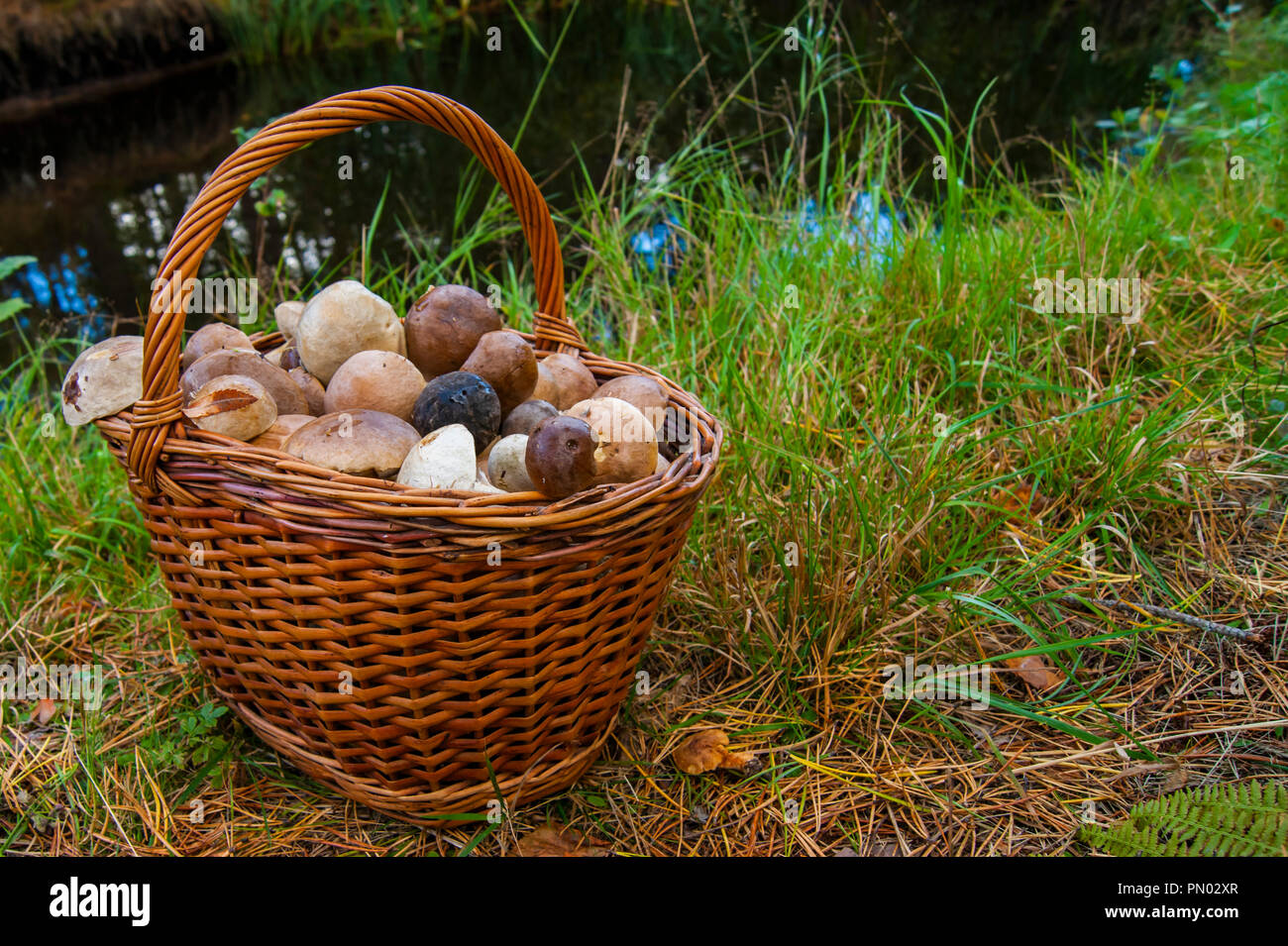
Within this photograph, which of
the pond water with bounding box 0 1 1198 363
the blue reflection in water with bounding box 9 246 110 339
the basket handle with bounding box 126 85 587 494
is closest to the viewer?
the basket handle with bounding box 126 85 587 494

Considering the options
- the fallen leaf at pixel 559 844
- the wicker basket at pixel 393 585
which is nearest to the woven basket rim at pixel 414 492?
the wicker basket at pixel 393 585

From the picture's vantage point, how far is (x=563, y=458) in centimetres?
123

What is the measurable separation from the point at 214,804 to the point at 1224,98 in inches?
199

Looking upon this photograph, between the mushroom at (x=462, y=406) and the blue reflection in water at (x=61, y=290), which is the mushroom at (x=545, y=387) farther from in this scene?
the blue reflection in water at (x=61, y=290)

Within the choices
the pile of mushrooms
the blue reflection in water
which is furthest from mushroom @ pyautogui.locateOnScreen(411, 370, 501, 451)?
the blue reflection in water

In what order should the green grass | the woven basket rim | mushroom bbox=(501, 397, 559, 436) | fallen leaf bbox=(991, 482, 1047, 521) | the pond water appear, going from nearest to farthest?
the woven basket rim, mushroom bbox=(501, 397, 559, 436), the green grass, fallen leaf bbox=(991, 482, 1047, 521), the pond water

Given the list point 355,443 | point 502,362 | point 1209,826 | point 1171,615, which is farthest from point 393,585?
point 1171,615

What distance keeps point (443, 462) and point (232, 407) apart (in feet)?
1.16

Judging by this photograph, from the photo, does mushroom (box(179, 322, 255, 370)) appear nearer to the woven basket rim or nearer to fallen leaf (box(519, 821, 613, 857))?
the woven basket rim

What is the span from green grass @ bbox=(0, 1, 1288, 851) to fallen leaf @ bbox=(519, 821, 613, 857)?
4 centimetres

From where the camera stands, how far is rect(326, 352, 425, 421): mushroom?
147cm

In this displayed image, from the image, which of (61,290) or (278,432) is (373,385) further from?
(61,290)

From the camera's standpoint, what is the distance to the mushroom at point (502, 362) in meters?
1.53

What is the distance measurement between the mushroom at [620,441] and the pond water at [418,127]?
2172 millimetres
